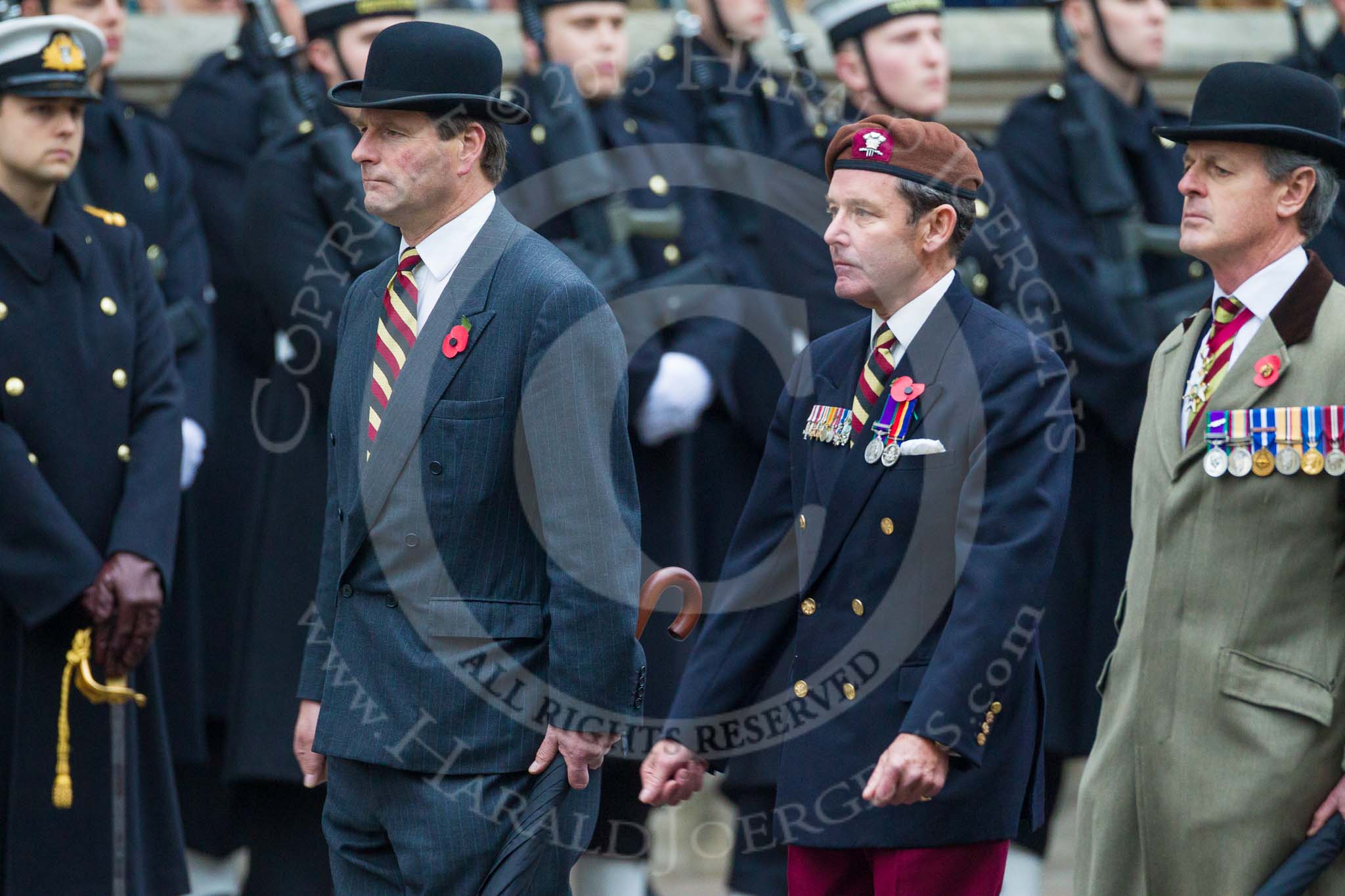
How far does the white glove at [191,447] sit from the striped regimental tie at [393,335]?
178cm

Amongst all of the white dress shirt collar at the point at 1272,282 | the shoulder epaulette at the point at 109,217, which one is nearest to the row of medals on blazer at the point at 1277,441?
the white dress shirt collar at the point at 1272,282

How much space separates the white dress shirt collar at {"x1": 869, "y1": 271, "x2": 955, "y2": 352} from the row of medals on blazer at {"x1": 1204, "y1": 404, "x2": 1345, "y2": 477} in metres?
0.54

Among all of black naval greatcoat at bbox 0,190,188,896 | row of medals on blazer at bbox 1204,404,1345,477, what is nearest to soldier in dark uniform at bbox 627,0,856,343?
black naval greatcoat at bbox 0,190,188,896

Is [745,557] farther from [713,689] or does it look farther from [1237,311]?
[1237,311]

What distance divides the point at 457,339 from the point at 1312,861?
5.42 ft

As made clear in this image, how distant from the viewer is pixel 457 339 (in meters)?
3.68

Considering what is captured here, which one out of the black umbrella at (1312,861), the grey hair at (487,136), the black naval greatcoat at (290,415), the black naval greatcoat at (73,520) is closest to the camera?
the black umbrella at (1312,861)

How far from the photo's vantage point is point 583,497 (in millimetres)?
3600

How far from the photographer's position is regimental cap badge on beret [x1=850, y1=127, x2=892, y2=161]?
3854 millimetres

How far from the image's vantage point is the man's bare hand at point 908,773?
11.7ft

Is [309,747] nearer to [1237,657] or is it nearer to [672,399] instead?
[1237,657]

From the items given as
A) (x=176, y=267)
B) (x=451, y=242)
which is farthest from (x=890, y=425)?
(x=176, y=267)

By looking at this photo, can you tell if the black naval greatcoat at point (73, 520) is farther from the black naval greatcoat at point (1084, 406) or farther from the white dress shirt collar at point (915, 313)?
the black naval greatcoat at point (1084, 406)

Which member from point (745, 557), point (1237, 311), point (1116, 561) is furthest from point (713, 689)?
point (1116, 561)
